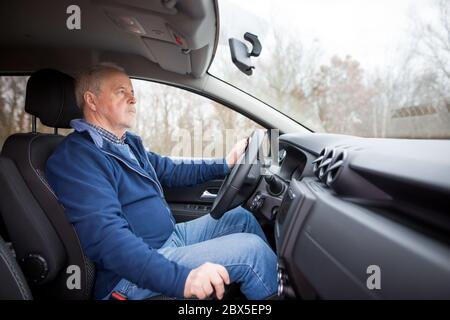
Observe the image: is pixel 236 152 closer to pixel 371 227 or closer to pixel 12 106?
pixel 371 227

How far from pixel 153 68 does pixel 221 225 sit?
1.19 meters

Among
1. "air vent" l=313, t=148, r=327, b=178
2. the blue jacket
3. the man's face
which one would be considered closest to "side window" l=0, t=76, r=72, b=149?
the man's face

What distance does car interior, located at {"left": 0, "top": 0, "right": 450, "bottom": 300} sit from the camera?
2.15 feet

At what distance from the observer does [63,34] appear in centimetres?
197

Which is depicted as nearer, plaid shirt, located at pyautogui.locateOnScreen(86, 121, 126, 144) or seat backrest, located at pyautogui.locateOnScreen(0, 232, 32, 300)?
seat backrest, located at pyautogui.locateOnScreen(0, 232, 32, 300)

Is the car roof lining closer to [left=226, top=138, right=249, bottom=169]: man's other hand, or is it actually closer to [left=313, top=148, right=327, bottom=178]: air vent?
[left=226, top=138, right=249, bottom=169]: man's other hand

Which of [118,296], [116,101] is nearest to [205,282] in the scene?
[118,296]

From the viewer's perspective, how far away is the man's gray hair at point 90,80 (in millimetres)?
1411

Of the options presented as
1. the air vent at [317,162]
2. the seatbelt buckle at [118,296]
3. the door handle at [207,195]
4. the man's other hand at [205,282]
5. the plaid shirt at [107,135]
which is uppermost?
the plaid shirt at [107,135]

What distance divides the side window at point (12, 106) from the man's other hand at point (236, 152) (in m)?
1.05

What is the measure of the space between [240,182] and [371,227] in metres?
0.79

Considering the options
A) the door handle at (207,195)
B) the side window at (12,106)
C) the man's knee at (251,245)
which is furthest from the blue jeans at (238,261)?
the side window at (12,106)

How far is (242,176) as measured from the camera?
146cm

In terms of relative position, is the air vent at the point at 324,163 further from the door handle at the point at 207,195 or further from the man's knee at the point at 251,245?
the door handle at the point at 207,195
